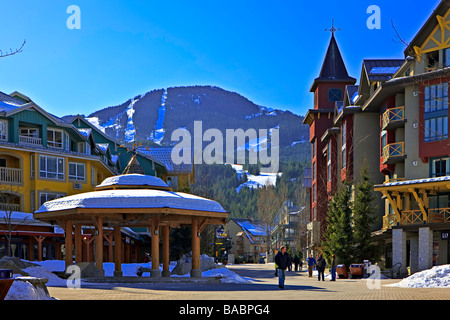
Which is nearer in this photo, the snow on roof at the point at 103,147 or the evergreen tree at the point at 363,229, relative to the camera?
the evergreen tree at the point at 363,229

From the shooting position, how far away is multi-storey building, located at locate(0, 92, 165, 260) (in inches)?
1973

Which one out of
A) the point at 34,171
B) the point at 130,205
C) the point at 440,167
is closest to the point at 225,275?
the point at 130,205

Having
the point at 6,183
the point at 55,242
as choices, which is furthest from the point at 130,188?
the point at 55,242

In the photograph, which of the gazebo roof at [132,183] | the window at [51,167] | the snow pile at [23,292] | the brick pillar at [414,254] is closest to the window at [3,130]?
the window at [51,167]

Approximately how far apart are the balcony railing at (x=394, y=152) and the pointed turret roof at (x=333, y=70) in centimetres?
2569

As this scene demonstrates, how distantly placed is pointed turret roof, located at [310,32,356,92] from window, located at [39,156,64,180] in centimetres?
3183

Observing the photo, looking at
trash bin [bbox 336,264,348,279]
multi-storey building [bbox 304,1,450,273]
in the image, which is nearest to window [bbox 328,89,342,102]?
multi-storey building [bbox 304,1,450,273]

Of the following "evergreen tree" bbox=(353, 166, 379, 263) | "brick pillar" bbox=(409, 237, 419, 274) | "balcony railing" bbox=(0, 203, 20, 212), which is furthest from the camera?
"balcony railing" bbox=(0, 203, 20, 212)

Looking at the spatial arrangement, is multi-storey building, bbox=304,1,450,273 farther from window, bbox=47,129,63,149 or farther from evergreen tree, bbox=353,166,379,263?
window, bbox=47,129,63,149

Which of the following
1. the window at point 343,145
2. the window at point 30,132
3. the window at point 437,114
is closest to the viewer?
the window at point 437,114

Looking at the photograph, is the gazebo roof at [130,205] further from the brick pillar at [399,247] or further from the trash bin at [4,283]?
the brick pillar at [399,247]

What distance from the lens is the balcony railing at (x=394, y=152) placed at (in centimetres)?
4850

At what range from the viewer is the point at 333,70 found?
7531 cm

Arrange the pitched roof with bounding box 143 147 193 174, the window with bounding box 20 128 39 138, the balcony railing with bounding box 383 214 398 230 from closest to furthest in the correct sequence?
the balcony railing with bounding box 383 214 398 230 < the window with bounding box 20 128 39 138 < the pitched roof with bounding box 143 147 193 174
